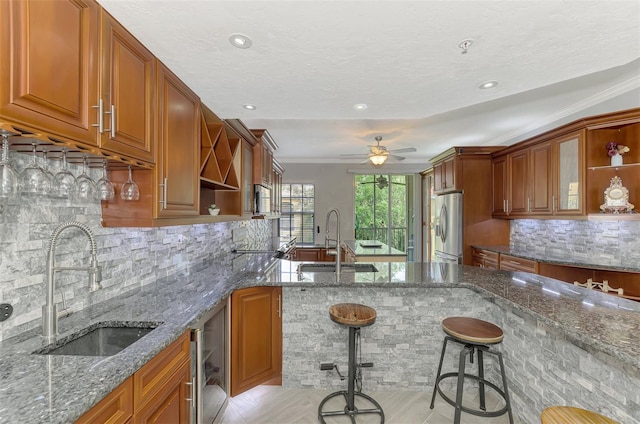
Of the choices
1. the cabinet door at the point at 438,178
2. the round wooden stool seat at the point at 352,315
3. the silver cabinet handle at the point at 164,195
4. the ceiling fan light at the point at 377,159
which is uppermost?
the ceiling fan light at the point at 377,159

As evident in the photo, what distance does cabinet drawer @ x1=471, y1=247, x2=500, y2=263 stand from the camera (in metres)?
4.20

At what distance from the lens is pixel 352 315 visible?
202cm

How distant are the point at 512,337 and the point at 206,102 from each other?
296cm

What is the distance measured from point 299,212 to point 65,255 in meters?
5.68

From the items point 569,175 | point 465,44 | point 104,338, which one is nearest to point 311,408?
point 104,338

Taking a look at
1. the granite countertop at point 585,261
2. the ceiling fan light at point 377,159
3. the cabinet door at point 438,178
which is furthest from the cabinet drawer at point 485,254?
the ceiling fan light at point 377,159

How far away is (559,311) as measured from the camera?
1495 mm

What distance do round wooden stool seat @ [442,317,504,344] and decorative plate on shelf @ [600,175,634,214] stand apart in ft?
7.27

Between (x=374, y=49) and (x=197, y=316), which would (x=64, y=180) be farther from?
(x=374, y=49)

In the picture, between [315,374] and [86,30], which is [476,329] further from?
[86,30]

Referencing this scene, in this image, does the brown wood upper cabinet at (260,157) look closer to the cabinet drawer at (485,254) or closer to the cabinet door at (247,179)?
the cabinet door at (247,179)

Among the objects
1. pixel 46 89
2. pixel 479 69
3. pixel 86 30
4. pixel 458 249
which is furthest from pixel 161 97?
pixel 458 249

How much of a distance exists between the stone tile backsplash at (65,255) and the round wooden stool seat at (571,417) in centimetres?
223

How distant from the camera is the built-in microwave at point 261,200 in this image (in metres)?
3.76
